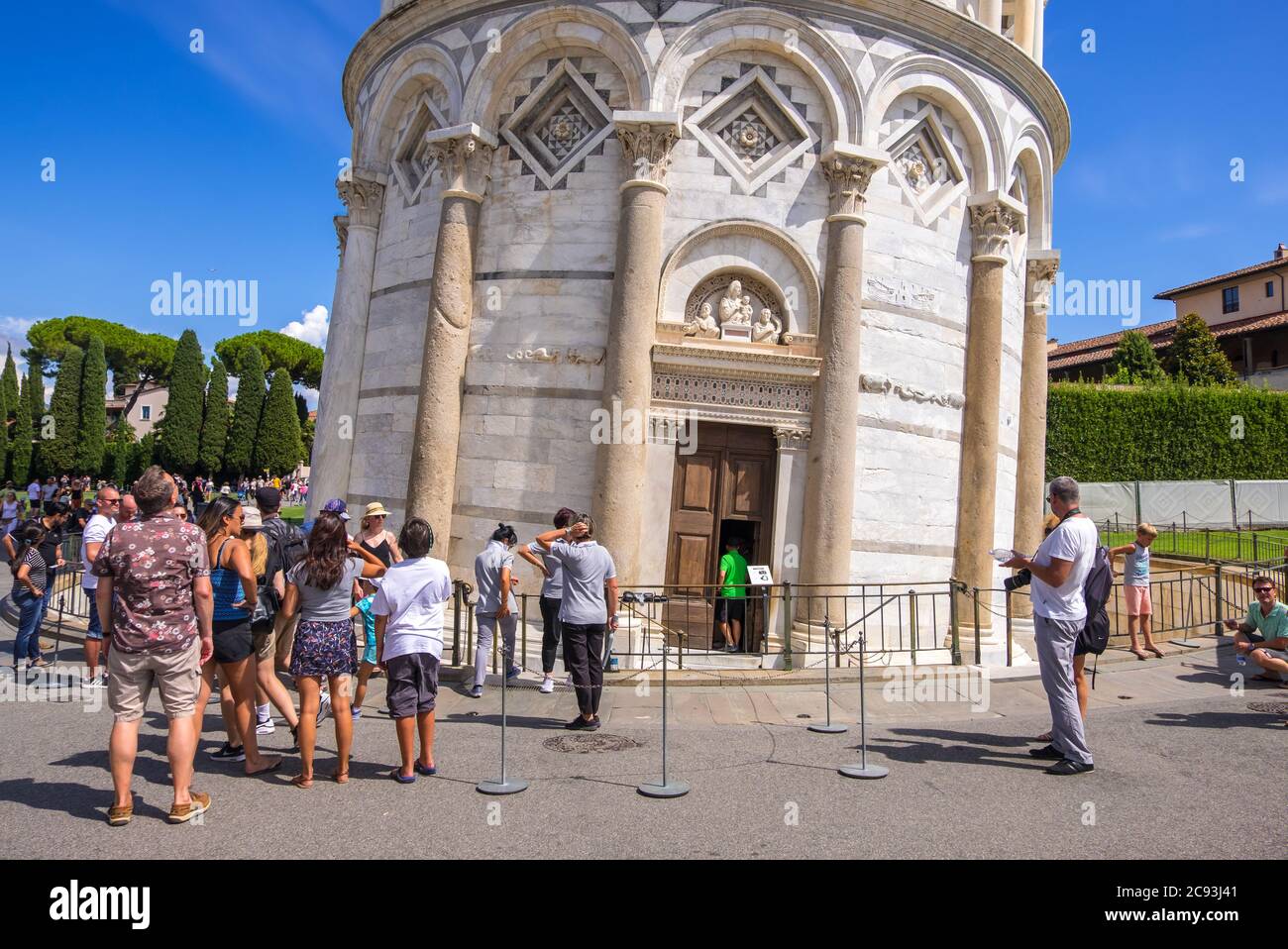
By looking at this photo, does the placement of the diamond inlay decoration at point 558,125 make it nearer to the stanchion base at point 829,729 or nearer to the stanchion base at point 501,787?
the stanchion base at point 829,729

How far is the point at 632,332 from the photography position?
11.3 metres

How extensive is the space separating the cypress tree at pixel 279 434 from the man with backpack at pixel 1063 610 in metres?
53.9

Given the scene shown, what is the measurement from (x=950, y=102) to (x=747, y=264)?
452cm

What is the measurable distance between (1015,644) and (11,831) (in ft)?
42.0

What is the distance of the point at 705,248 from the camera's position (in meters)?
12.1

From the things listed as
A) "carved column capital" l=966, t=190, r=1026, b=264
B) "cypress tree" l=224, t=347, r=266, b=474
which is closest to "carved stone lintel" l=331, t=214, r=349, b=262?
"carved column capital" l=966, t=190, r=1026, b=264

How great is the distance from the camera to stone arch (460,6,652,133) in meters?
11.8

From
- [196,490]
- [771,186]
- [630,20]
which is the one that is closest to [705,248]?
[771,186]

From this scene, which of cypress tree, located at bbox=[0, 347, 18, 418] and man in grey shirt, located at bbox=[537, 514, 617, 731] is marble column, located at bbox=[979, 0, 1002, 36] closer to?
man in grey shirt, located at bbox=[537, 514, 617, 731]

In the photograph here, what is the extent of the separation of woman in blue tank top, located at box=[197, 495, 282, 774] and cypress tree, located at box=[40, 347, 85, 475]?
52089mm

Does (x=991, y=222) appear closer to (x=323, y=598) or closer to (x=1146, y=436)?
(x=323, y=598)

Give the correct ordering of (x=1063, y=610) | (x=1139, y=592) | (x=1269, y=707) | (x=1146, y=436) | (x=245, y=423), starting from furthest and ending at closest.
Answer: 1. (x=245, y=423)
2. (x=1146, y=436)
3. (x=1139, y=592)
4. (x=1269, y=707)
5. (x=1063, y=610)

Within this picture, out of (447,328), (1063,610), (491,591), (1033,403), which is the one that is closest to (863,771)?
(1063,610)

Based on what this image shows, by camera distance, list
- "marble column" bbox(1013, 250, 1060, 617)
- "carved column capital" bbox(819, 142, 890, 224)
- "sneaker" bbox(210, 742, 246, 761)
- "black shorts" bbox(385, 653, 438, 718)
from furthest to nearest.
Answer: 1. "marble column" bbox(1013, 250, 1060, 617)
2. "carved column capital" bbox(819, 142, 890, 224)
3. "sneaker" bbox(210, 742, 246, 761)
4. "black shorts" bbox(385, 653, 438, 718)
